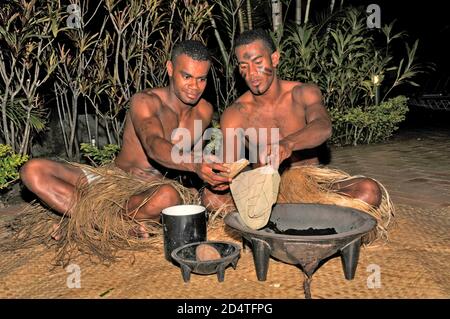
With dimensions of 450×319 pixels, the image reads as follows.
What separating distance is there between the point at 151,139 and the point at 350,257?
4.07ft

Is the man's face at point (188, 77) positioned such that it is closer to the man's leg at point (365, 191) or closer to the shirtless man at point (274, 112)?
the shirtless man at point (274, 112)

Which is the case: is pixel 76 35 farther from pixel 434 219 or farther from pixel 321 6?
pixel 321 6

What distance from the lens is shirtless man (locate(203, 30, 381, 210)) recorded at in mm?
2662

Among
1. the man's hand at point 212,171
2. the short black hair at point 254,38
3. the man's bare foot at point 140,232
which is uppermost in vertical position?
the short black hair at point 254,38

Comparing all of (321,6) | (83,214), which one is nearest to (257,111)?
(83,214)

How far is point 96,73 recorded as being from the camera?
4.47 m

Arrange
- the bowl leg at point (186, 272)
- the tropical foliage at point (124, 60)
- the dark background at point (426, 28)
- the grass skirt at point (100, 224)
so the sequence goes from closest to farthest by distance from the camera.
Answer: the bowl leg at point (186, 272)
the grass skirt at point (100, 224)
the tropical foliage at point (124, 60)
the dark background at point (426, 28)

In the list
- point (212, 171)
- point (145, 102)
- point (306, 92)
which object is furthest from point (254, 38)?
point (212, 171)

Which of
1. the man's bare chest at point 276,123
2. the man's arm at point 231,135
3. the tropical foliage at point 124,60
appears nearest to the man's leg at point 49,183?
the man's arm at point 231,135

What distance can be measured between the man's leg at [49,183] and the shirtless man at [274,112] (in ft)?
2.74

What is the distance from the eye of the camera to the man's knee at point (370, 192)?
2.66 meters

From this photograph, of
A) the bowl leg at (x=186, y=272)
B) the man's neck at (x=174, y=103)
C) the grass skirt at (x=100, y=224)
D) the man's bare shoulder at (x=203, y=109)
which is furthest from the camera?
the man's bare shoulder at (x=203, y=109)

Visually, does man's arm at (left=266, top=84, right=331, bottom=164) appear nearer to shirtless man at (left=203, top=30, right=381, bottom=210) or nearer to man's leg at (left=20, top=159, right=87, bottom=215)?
shirtless man at (left=203, top=30, right=381, bottom=210)

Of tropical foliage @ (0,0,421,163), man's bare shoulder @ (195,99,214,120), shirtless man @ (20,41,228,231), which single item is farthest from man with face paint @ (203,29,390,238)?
tropical foliage @ (0,0,421,163)
